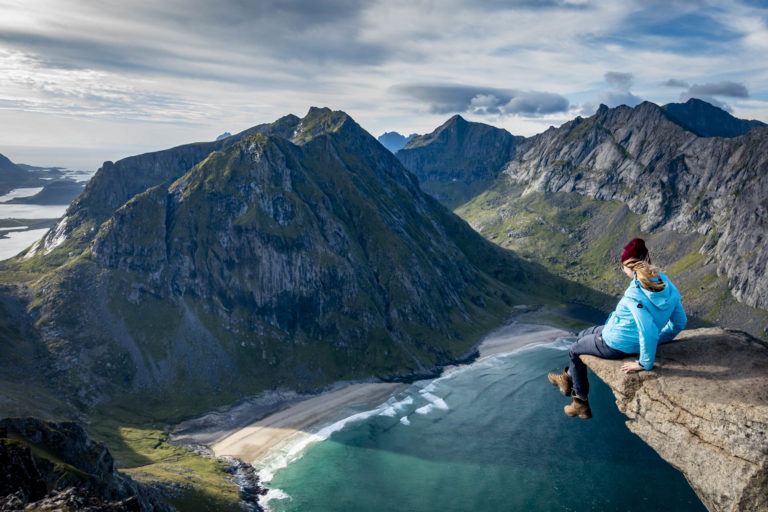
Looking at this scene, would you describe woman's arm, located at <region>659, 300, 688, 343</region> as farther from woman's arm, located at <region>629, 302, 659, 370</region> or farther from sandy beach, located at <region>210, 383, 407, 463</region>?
sandy beach, located at <region>210, 383, 407, 463</region>

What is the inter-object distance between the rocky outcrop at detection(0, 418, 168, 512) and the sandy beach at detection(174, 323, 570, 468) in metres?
51.9

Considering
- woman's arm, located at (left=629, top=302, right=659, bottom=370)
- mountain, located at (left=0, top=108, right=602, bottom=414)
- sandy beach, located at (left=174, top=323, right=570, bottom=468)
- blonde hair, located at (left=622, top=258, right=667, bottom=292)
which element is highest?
blonde hair, located at (left=622, top=258, right=667, bottom=292)

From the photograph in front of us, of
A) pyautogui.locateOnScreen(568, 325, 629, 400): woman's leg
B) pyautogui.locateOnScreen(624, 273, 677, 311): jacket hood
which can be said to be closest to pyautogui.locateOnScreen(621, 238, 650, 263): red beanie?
pyautogui.locateOnScreen(624, 273, 677, 311): jacket hood

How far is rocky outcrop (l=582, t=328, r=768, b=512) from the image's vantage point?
9852mm

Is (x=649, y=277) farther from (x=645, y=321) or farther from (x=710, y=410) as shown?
(x=710, y=410)

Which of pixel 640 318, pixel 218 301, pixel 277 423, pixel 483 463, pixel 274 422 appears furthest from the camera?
pixel 218 301

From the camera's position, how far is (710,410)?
34.6ft

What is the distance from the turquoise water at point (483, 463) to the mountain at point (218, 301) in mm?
37869

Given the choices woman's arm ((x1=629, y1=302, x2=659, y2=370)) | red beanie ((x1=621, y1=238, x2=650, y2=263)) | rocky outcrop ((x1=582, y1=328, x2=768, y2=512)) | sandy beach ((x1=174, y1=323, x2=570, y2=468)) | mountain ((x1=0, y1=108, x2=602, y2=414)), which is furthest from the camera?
mountain ((x1=0, y1=108, x2=602, y2=414))

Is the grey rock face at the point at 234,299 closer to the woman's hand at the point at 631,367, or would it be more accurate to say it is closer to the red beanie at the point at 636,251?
the woman's hand at the point at 631,367

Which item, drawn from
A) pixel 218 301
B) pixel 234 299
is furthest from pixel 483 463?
pixel 218 301

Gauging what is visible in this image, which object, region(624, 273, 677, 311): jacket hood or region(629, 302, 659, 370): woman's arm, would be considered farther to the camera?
region(624, 273, 677, 311): jacket hood

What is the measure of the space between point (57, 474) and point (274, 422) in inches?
3470

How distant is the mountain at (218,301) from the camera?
133750 mm
